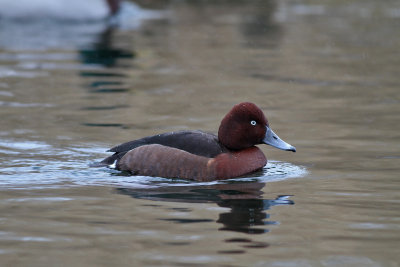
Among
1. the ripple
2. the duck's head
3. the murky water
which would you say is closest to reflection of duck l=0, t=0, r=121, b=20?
the murky water

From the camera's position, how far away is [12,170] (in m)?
7.37

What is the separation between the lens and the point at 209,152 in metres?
7.11

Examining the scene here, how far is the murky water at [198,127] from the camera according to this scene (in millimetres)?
5125

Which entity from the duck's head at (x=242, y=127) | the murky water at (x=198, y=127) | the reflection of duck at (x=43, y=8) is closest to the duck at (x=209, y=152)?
the duck's head at (x=242, y=127)

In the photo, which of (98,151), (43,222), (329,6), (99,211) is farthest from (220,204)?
(329,6)

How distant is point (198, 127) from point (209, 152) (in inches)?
98.8

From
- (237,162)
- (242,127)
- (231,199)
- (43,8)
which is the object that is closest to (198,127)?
(242,127)

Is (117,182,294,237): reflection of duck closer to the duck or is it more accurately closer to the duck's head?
the duck

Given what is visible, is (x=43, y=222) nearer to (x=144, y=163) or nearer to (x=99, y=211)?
(x=99, y=211)

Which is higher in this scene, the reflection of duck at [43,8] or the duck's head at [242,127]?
the reflection of duck at [43,8]

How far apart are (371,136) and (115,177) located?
318cm

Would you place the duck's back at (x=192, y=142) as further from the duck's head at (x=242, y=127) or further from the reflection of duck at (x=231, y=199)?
the reflection of duck at (x=231, y=199)

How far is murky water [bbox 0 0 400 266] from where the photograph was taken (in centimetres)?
512

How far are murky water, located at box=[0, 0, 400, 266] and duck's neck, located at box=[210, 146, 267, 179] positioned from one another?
106 mm
